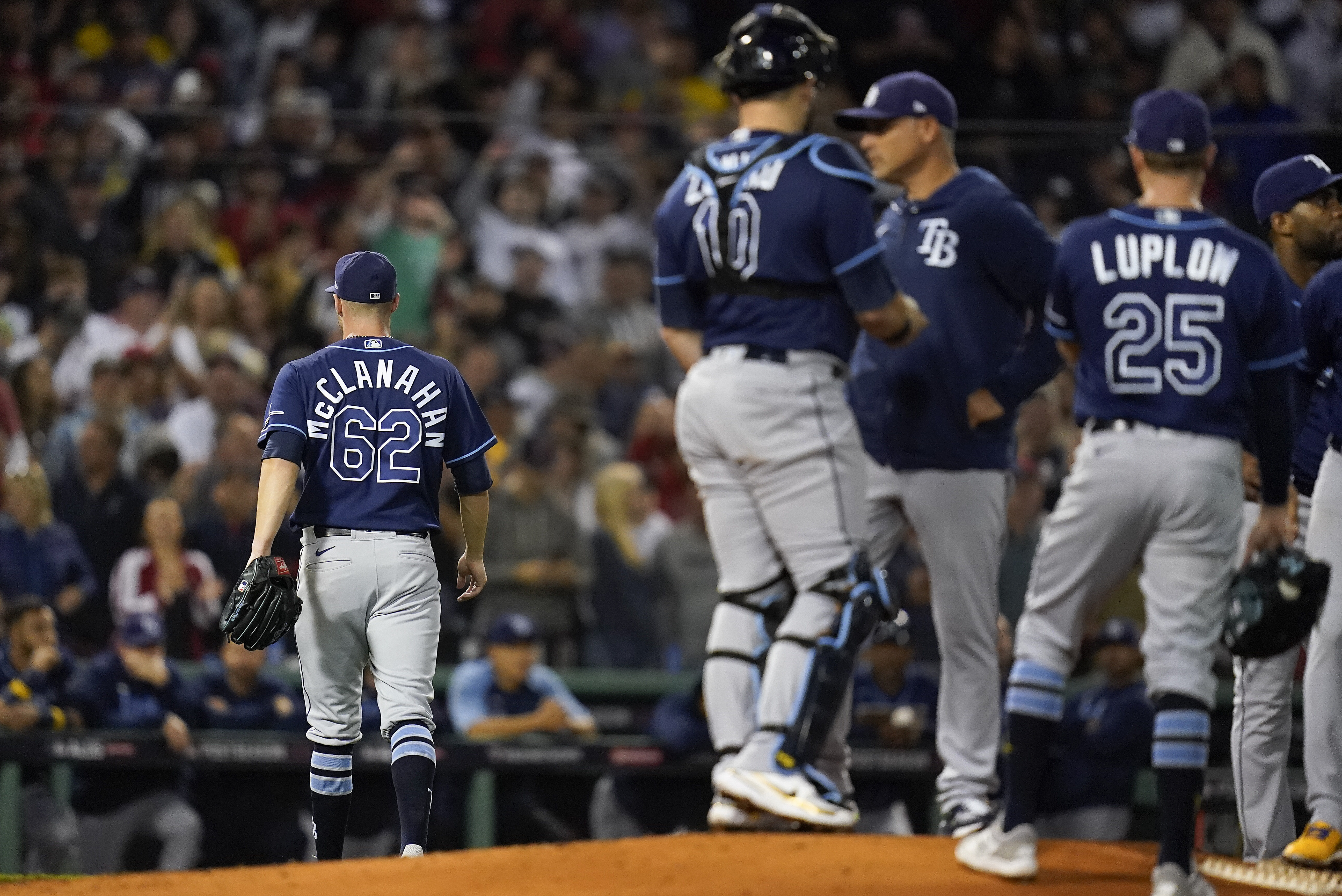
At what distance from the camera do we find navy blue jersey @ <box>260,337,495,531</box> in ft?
16.0

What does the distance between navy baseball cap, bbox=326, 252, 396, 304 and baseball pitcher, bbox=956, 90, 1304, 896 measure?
6.29 ft

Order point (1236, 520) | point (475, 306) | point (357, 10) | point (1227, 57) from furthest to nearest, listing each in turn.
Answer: point (357, 10)
point (1227, 57)
point (475, 306)
point (1236, 520)

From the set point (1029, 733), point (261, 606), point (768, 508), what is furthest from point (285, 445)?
point (1029, 733)

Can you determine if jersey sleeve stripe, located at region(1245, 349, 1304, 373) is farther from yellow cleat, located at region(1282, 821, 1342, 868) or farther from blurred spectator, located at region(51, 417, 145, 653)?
blurred spectator, located at region(51, 417, 145, 653)

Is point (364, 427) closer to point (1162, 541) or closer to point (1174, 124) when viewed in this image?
point (1162, 541)

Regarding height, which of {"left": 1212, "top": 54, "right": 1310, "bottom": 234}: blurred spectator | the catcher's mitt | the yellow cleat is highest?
{"left": 1212, "top": 54, "right": 1310, "bottom": 234}: blurred spectator

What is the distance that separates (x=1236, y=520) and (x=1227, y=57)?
25.0 ft

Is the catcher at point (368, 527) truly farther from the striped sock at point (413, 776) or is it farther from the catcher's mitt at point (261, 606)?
the catcher's mitt at point (261, 606)

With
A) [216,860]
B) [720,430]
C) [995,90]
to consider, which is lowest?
[216,860]

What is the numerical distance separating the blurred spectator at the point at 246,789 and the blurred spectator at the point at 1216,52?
668cm

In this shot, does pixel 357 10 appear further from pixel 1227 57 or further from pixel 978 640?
pixel 978 640

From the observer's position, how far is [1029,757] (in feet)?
14.3

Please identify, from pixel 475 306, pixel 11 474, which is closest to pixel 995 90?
pixel 475 306

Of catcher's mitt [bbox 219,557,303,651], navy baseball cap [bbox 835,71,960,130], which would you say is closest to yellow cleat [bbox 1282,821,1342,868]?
navy baseball cap [bbox 835,71,960,130]
